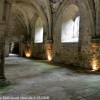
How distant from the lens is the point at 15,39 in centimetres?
1518

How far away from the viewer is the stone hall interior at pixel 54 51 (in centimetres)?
356

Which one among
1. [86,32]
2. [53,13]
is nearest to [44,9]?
[53,13]

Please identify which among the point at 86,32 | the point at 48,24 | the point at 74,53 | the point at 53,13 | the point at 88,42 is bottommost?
the point at 74,53

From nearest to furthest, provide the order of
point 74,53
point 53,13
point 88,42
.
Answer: point 88,42
point 74,53
point 53,13

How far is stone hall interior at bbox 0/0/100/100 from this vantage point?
356cm

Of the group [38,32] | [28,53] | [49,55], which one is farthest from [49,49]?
[28,53]

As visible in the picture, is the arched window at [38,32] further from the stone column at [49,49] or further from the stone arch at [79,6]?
the stone arch at [79,6]

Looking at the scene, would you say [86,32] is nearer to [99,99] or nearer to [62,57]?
[62,57]

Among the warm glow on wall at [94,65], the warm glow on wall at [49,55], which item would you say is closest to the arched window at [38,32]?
the warm glow on wall at [49,55]

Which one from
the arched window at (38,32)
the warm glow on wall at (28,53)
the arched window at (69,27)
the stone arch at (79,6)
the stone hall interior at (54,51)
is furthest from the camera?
the warm glow on wall at (28,53)

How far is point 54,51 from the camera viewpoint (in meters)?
10.6

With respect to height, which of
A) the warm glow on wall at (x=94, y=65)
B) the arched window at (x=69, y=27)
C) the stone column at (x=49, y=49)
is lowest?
the warm glow on wall at (x=94, y=65)

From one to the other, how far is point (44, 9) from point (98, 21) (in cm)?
520

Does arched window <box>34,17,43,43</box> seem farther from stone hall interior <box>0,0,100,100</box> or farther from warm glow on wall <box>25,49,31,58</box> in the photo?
warm glow on wall <box>25,49,31,58</box>
